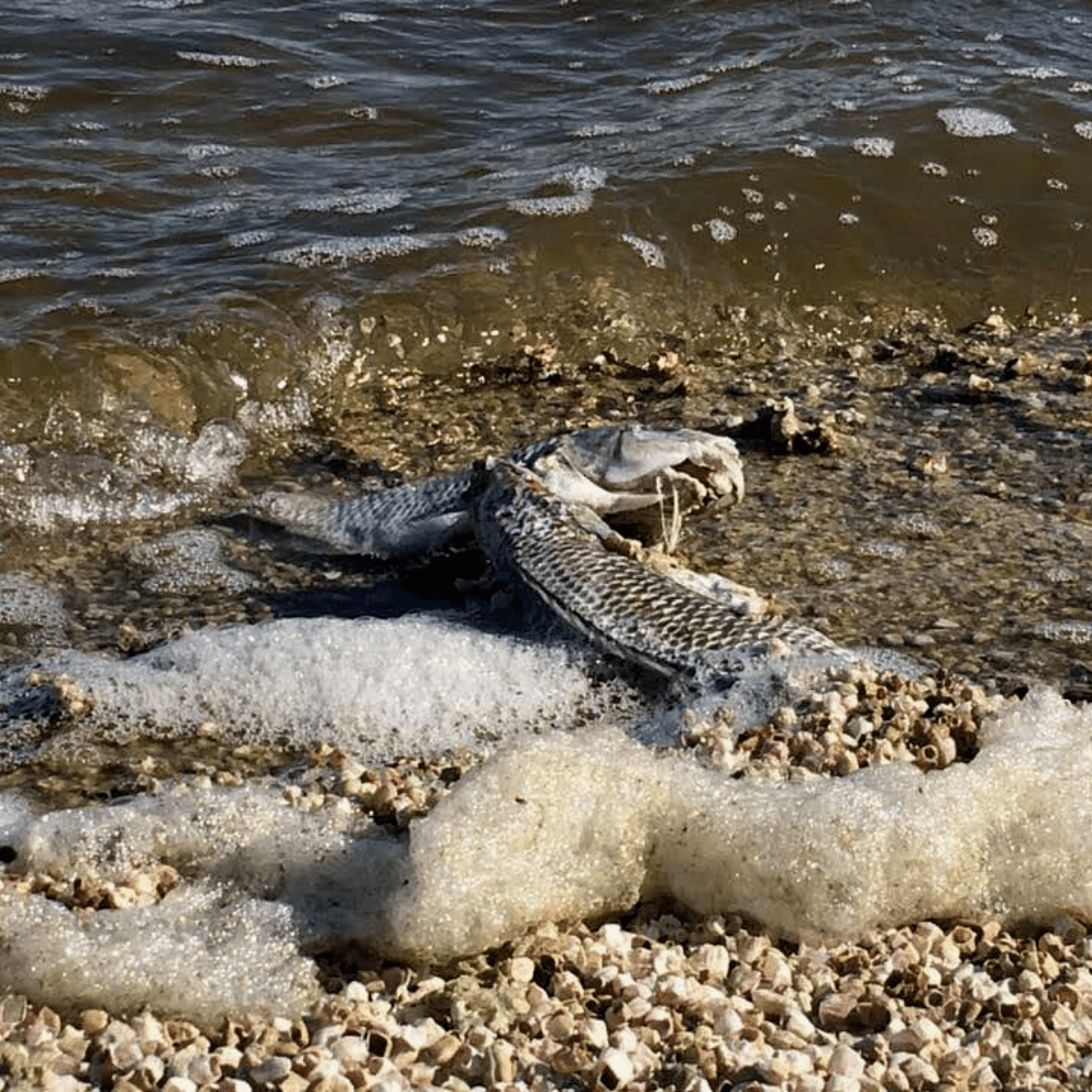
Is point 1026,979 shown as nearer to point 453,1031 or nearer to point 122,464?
point 453,1031

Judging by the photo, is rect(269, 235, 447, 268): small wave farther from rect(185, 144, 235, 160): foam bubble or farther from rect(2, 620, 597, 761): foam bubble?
rect(2, 620, 597, 761): foam bubble

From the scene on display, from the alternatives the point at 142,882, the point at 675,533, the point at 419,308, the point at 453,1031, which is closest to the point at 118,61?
the point at 419,308

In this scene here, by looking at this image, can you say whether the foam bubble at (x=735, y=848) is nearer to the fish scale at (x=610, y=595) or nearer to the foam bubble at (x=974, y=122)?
the fish scale at (x=610, y=595)

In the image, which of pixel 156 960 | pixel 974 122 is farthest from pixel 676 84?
pixel 156 960

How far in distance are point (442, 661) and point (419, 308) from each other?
2622mm

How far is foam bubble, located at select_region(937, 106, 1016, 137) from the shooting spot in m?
8.77

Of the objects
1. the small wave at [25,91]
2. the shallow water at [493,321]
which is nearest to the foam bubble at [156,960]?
the shallow water at [493,321]

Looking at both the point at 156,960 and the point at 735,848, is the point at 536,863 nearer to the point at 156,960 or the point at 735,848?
the point at 735,848

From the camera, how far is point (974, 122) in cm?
884

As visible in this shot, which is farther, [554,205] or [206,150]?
[206,150]

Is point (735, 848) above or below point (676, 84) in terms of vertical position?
below

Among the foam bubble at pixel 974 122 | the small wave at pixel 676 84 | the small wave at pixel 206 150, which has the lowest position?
the small wave at pixel 206 150

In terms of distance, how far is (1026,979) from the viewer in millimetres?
3264

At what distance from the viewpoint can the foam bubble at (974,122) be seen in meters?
8.77
